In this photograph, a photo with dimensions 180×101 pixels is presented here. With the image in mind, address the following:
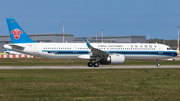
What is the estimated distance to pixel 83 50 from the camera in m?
36.3

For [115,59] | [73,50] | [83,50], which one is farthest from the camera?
[83,50]

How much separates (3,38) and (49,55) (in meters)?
115

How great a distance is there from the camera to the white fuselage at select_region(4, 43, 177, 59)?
118 ft

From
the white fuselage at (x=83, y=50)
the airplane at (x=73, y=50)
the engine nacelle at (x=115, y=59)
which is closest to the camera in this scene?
the engine nacelle at (x=115, y=59)

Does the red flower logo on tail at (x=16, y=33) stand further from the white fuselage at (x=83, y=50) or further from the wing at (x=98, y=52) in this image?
the wing at (x=98, y=52)

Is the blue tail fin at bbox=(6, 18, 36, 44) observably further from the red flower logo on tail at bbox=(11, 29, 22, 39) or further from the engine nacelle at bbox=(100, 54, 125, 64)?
the engine nacelle at bbox=(100, 54, 125, 64)

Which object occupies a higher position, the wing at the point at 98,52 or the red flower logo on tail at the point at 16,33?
the red flower logo on tail at the point at 16,33

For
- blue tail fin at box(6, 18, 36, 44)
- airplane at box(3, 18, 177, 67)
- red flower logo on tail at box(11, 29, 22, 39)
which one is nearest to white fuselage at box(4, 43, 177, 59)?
airplane at box(3, 18, 177, 67)

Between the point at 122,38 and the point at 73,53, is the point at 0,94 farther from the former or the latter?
the point at 122,38

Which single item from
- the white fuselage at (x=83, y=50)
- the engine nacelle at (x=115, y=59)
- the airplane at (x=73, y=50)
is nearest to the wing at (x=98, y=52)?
the airplane at (x=73, y=50)

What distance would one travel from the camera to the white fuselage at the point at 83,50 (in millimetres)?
36000

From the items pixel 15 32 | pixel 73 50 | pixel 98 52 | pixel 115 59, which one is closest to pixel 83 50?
pixel 73 50

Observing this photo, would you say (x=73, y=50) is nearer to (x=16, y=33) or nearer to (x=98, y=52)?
(x=98, y=52)

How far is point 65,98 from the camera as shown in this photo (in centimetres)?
1133
